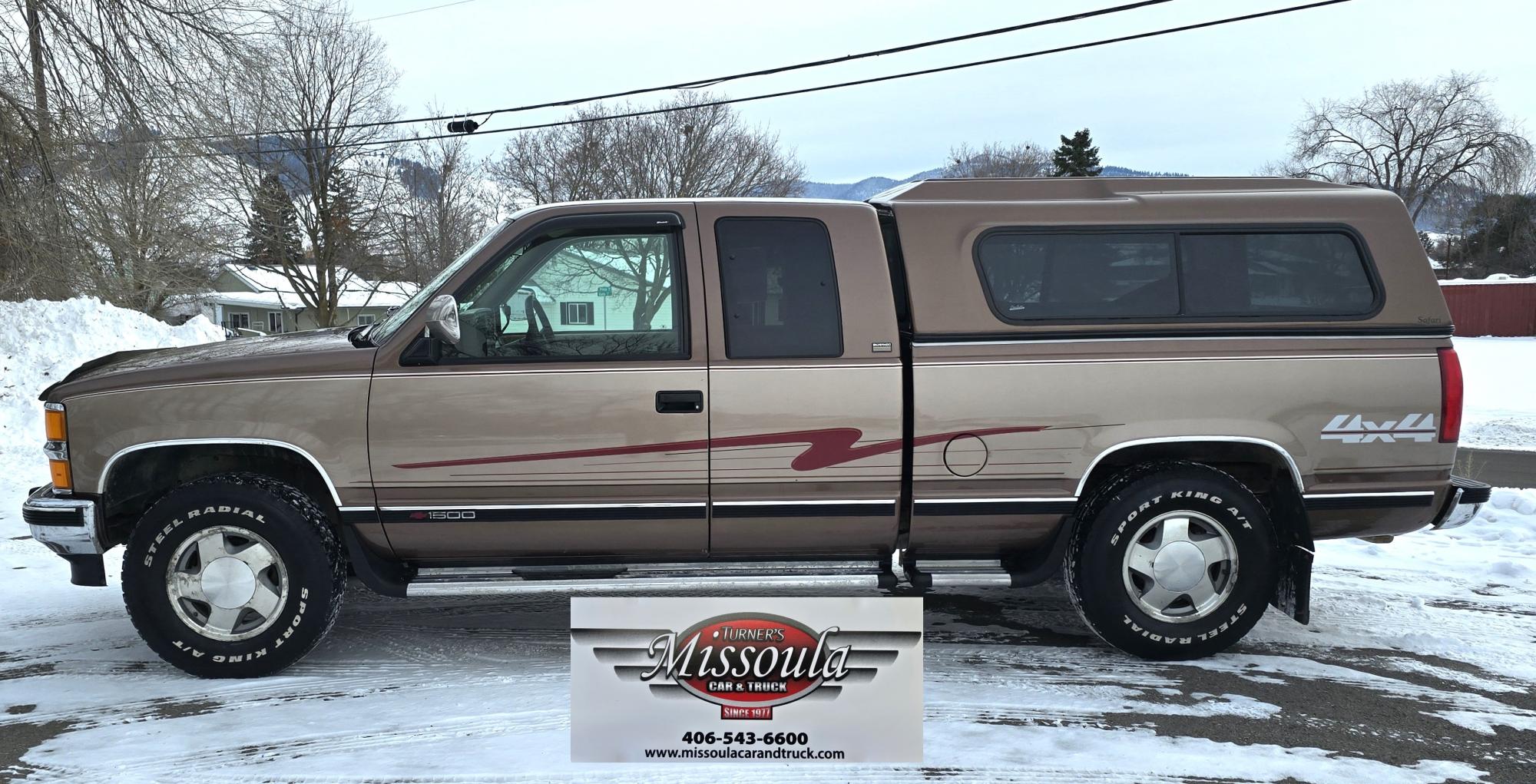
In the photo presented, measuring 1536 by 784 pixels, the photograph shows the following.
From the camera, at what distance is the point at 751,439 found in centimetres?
414

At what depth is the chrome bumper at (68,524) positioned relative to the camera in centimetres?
411

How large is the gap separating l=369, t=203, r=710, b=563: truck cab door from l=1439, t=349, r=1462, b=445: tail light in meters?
3.15

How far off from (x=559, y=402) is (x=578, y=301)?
1.47 ft

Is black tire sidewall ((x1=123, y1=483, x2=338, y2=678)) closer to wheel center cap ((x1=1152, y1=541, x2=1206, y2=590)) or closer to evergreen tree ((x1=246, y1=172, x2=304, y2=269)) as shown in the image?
wheel center cap ((x1=1152, y1=541, x2=1206, y2=590))

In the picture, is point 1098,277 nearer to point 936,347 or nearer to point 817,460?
point 936,347

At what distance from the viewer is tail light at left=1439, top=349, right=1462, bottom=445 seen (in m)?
4.20

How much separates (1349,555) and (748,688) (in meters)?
5.67

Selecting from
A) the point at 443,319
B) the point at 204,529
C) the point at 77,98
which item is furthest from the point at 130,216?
the point at 443,319

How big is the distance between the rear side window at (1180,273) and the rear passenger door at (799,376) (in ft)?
2.02

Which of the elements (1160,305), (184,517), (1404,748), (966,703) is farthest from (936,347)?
(184,517)

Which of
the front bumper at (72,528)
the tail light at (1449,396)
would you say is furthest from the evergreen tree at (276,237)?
the tail light at (1449,396)

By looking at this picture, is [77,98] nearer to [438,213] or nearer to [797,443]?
[797,443]

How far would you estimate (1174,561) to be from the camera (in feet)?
13.9

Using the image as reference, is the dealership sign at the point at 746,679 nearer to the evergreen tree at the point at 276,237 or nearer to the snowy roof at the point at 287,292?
the evergreen tree at the point at 276,237
